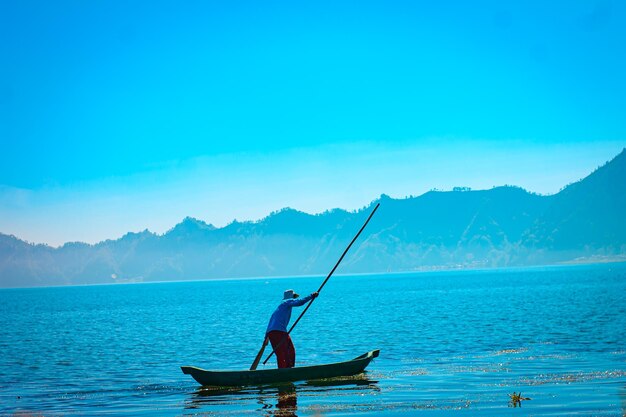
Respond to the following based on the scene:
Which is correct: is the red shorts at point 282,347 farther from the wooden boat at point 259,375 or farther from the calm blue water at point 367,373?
the calm blue water at point 367,373

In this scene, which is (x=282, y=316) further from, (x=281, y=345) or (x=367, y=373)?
(x=367, y=373)

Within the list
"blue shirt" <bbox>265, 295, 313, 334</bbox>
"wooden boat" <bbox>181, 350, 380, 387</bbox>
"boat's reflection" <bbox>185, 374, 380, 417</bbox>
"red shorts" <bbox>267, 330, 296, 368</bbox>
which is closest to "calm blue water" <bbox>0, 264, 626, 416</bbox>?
"boat's reflection" <bbox>185, 374, 380, 417</bbox>

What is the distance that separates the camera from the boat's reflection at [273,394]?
903 inches

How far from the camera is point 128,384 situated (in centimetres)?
3058

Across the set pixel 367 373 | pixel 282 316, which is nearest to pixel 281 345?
pixel 282 316

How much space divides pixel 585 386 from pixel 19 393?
2082cm

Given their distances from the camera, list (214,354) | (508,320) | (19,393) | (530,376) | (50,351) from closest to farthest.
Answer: (530,376)
(19,393)
(214,354)
(50,351)
(508,320)

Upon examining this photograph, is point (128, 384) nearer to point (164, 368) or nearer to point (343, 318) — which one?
point (164, 368)

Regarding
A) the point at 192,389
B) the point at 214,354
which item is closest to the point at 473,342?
the point at 214,354

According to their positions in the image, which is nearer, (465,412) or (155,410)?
(465,412)

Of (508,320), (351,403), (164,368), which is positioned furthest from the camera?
(508,320)

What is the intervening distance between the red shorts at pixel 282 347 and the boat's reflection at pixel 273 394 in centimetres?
90

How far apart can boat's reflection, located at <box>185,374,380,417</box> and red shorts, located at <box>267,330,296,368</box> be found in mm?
897

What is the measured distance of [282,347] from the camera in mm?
27516
